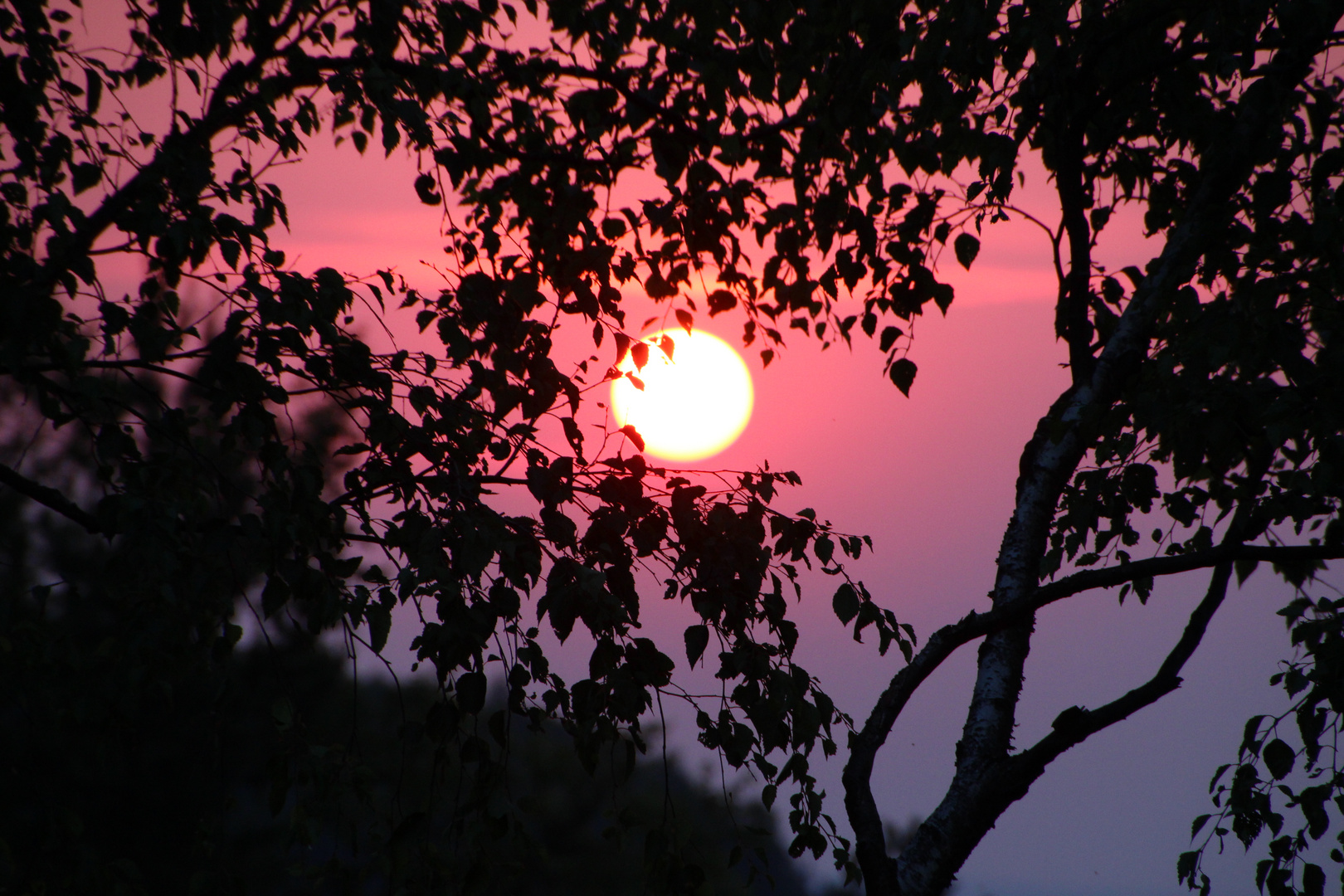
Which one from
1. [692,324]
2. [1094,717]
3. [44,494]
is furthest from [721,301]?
[44,494]

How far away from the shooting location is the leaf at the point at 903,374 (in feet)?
12.7

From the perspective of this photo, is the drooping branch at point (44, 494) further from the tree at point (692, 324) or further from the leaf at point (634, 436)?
the leaf at point (634, 436)

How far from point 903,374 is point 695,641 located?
1527 mm

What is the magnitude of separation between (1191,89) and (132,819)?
51.2ft

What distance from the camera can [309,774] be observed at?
2975 mm

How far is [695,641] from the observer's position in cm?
306

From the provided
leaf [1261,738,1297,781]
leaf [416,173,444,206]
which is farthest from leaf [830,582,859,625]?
leaf [416,173,444,206]

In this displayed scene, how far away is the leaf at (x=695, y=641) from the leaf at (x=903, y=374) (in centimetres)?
141

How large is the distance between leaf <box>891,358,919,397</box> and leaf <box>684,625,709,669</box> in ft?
4.62

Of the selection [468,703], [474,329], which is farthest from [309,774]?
[474,329]

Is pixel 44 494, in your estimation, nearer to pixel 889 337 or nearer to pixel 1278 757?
pixel 889 337

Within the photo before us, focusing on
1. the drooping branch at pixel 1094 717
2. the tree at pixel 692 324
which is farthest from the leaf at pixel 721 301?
the drooping branch at pixel 1094 717

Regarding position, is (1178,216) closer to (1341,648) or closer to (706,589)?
(1341,648)

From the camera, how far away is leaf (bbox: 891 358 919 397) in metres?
3.87
